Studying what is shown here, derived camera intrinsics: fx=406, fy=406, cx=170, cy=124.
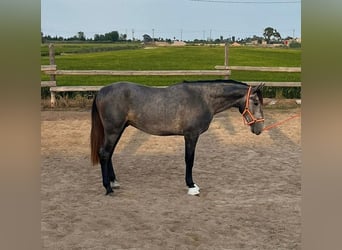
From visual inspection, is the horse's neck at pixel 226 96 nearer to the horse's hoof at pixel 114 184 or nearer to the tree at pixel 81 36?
the horse's hoof at pixel 114 184

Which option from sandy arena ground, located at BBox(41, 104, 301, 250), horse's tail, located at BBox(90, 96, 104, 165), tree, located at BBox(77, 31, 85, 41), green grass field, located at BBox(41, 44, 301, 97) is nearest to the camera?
sandy arena ground, located at BBox(41, 104, 301, 250)

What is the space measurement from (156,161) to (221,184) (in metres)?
1.23

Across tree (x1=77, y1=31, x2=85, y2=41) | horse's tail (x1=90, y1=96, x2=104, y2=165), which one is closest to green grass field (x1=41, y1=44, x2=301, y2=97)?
tree (x1=77, y1=31, x2=85, y2=41)

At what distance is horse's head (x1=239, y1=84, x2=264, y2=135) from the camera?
378cm

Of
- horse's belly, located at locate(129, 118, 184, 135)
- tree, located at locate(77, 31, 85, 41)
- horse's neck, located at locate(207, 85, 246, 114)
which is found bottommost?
horse's belly, located at locate(129, 118, 184, 135)

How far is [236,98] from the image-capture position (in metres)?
3.85

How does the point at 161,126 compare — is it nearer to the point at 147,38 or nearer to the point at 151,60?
the point at 151,60

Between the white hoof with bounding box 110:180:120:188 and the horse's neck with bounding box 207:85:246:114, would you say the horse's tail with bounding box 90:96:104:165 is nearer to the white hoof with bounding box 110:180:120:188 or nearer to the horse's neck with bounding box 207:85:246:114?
the white hoof with bounding box 110:180:120:188

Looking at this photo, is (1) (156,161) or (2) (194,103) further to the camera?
(1) (156,161)

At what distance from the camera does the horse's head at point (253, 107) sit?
378 centimetres

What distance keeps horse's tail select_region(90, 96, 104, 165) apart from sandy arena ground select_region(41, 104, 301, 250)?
0.36 m
